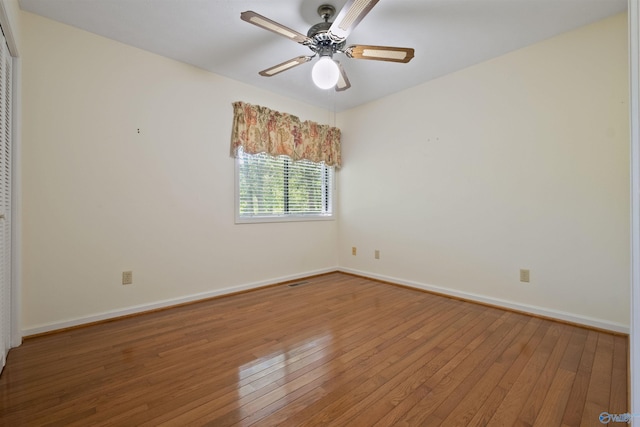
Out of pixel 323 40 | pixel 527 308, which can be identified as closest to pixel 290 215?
pixel 323 40

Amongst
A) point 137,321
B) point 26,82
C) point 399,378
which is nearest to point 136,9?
point 26,82

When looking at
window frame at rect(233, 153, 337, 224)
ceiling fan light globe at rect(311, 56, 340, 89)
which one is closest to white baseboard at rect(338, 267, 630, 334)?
window frame at rect(233, 153, 337, 224)

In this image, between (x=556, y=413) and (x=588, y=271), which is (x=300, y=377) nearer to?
(x=556, y=413)

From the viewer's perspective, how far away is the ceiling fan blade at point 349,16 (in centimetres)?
159

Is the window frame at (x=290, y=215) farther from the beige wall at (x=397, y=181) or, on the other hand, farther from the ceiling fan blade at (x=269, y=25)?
the ceiling fan blade at (x=269, y=25)

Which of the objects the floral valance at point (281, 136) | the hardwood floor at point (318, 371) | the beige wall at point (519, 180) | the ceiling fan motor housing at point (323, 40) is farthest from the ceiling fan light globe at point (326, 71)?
the hardwood floor at point (318, 371)

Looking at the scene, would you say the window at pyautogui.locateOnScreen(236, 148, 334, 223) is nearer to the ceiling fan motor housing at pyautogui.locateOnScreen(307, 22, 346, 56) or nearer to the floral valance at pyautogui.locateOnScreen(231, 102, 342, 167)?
the floral valance at pyautogui.locateOnScreen(231, 102, 342, 167)

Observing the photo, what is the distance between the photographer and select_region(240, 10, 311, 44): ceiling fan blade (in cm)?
169

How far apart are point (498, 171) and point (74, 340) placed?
3.86 meters

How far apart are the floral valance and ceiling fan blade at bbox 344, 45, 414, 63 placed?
159 centimetres

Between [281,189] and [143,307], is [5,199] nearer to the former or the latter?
[143,307]

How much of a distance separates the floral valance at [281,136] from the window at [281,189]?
0.41ft

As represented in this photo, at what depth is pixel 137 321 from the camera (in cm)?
249

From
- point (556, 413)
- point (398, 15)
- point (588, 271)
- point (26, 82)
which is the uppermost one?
point (398, 15)
